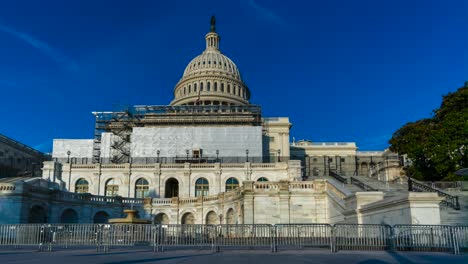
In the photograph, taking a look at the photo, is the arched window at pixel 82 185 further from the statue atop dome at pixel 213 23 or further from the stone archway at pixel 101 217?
the statue atop dome at pixel 213 23

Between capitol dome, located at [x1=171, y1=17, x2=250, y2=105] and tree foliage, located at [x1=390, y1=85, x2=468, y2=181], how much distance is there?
5984 centimetres

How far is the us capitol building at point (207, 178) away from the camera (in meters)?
33.1

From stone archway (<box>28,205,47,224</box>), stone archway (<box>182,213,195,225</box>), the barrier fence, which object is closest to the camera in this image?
the barrier fence

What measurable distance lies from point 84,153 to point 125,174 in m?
19.5

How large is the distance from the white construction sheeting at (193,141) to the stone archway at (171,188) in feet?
22.9

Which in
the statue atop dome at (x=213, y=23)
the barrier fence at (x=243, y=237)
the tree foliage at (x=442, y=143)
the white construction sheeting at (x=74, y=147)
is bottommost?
the barrier fence at (x=243, y=237)

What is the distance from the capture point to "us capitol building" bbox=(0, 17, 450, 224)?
33062 mm

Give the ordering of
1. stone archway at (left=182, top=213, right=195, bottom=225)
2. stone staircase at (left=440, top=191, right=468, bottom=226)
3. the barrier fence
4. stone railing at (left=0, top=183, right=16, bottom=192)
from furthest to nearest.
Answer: stone archway at (left=182, top=213, right=195, bottom=225) → stone railing at (left=0, top=183, right=16, bottom=192) → stone staircase at (left=440, top=191, right=468, bottom=226) → the barrier fence

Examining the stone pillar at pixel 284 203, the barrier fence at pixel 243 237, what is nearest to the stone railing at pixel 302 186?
the stone pillar at pixel 284 203

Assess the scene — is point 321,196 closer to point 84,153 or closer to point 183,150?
point 183,150

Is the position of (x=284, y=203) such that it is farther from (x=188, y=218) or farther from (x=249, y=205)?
(x=188, y=218)

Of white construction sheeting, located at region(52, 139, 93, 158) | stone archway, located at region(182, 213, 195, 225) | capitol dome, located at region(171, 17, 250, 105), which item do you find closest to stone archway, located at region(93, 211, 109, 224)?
stone archway, located at region(182, 213, 195, 225)

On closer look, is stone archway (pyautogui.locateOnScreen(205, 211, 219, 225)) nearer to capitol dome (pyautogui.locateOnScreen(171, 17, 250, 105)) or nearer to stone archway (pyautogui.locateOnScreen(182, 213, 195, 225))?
stone archway (pyautogui.locateOnScreen(182, 213, 195, 225))

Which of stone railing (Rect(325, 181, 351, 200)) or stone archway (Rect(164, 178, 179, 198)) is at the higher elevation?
stone archway (Rect(164, 178, 179, 198))
